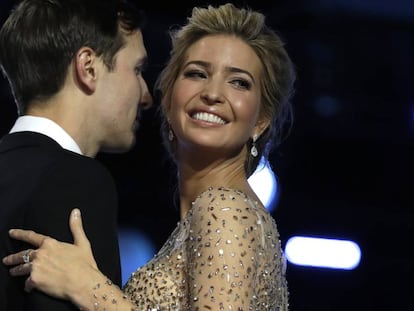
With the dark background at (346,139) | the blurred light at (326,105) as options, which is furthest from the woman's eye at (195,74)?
the blurred light at (326,105)

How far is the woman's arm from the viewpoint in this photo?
6.62 feet

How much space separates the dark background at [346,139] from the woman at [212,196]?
1736 mm

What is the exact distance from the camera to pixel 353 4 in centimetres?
456

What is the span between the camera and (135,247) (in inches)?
194

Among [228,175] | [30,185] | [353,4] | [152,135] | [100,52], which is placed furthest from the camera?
[152,135]

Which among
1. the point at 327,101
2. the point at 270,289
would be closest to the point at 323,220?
the point at 327,101

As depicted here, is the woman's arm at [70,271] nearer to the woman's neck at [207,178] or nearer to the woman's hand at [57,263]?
the woman's hand at [57,263]

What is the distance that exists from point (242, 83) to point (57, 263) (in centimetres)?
88

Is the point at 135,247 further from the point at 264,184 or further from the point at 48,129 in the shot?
the point at 48,129

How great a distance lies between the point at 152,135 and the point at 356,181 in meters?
1.02

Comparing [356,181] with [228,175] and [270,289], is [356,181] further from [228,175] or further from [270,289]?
[270,289]

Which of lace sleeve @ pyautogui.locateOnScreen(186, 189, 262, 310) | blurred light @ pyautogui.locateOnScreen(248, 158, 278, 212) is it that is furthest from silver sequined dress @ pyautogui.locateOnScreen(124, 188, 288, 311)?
blurred light @ pyautogui.locateOnScreen(248, 158, 278, 212)

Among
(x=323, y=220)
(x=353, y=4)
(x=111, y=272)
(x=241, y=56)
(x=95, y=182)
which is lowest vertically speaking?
(x=111, y=272)

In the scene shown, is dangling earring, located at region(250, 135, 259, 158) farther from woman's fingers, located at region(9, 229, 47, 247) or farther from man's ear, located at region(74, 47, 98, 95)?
woman's fingers, located at region(9, 229, 47, 247)
